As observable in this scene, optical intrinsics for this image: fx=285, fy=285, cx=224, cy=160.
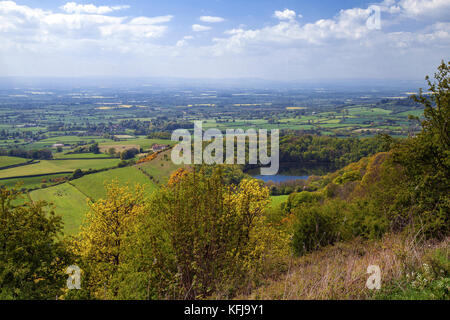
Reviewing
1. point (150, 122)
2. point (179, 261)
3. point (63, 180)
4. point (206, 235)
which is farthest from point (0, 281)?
point (150, 122)

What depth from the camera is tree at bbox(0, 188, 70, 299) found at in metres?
8.41

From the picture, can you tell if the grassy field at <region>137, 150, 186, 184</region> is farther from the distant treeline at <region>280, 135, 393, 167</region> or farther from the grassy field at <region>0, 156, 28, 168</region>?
the distant treeline at <region>280, 135, 393, 167</region>

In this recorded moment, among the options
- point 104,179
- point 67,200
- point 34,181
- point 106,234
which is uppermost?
point 106,234

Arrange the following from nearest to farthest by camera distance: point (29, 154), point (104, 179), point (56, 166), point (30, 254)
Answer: point (30, 254), point (104, 179), point (56, 166), point (29, 154)

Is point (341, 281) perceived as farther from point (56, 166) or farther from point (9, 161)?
point (9, 161)

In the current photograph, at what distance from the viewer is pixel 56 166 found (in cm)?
6456

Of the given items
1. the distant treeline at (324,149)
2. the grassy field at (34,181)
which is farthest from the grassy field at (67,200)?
the distant treeline at (324,149)

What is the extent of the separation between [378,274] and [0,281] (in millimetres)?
9645

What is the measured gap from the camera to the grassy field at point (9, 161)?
6490 cm

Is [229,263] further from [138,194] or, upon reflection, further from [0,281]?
[138,194]

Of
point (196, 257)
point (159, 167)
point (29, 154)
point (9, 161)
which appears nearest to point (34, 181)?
point (9, 161)

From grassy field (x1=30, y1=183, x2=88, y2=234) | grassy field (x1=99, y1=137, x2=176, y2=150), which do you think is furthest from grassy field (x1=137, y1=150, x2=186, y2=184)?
grassy field (x1=99, y1=137, x2=176, y2=150)

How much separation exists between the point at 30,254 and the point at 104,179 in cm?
5007

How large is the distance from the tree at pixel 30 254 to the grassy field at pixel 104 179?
37431 mm
